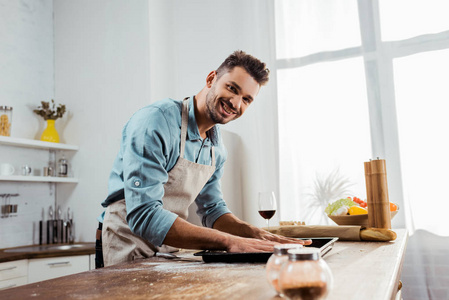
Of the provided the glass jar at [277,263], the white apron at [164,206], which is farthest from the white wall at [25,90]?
the glass jar at [277,263]

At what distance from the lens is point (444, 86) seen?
317 centimetres

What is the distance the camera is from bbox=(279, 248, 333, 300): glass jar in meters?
0.61

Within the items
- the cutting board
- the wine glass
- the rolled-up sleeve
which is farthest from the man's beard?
the cutting board

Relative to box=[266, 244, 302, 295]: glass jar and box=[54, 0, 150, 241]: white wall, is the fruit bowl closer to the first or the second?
box=[266, 244, 302, 295]: glass jar

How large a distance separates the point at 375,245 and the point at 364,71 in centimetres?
219

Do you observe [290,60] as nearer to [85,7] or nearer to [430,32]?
[430,32]

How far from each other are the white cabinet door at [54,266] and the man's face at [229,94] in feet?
6.00

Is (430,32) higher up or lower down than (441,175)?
higher up

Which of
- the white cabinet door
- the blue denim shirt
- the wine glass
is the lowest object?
the white cabinet door

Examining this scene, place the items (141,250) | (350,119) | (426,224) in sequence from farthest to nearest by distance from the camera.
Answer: (350,119), (426,224), (141,250)

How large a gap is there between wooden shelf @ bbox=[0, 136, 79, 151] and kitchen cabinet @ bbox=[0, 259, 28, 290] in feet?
3.17

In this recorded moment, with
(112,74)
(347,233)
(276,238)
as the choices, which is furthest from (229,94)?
(112,74)

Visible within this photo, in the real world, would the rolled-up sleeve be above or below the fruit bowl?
above

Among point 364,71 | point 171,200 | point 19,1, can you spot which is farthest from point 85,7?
point 171,200
